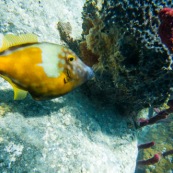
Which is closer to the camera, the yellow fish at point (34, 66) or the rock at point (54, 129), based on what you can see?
the yellow fish at point (34, 66)

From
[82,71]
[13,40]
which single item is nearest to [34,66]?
[13,40]

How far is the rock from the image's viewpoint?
202 centimetres

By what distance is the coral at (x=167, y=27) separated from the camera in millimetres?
2225

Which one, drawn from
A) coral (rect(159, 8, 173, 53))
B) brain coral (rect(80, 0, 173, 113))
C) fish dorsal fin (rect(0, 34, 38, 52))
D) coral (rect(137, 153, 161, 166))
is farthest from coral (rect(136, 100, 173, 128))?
fish dorsal fin (rect(0, 34, 38, 52))

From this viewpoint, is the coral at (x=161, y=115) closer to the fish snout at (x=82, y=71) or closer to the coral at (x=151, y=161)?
the coral at (x=151, y=161)

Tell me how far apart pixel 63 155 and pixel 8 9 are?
7.43 feet

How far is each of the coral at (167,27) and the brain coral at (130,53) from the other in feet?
0.22

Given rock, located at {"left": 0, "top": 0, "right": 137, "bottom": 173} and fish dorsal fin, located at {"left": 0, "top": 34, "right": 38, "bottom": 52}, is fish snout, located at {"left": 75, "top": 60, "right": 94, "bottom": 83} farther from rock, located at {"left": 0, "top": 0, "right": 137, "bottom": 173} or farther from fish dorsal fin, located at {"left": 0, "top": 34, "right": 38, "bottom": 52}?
rock, located at {"left": 0, "top": 0, "right": 137, "bottom": 173}

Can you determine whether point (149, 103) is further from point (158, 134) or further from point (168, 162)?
point (158, 134)

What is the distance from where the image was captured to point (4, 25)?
2.78m

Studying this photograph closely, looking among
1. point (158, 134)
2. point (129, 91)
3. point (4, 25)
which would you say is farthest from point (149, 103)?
point (158, 134)

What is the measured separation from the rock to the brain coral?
463 mm

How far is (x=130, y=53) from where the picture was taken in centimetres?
244

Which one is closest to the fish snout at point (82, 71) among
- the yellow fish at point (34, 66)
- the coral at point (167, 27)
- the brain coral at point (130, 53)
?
the yellow fish at point (34, 66)
